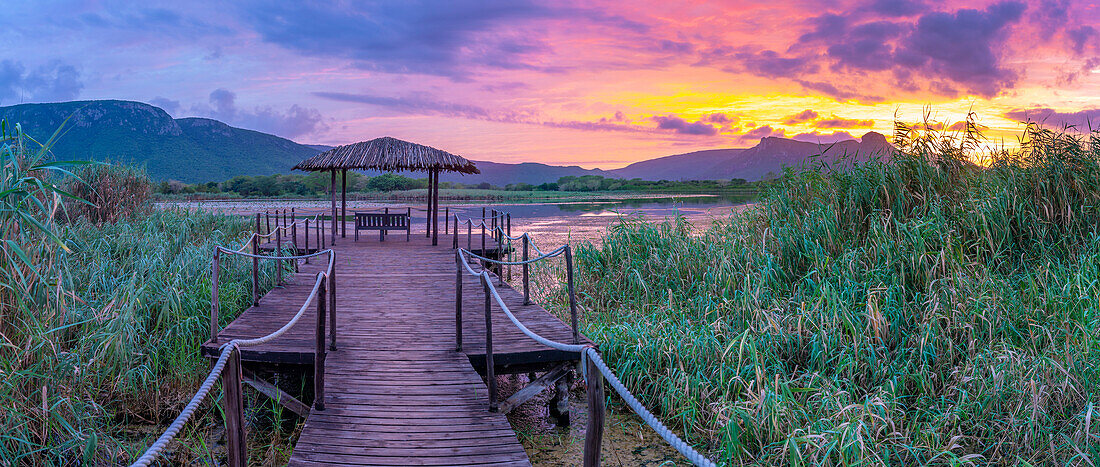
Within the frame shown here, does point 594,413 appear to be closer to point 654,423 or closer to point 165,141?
point 654,423

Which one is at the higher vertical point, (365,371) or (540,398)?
(365,371)

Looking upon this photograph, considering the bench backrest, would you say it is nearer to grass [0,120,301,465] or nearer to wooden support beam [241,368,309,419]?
grass [0,120,301,465]

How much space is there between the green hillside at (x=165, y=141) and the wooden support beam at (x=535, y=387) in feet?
314

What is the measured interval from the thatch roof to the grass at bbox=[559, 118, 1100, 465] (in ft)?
23.1

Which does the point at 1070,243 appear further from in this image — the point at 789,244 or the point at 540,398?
the point at 540,398

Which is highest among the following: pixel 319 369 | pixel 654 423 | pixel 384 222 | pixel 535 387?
pixel 384 222

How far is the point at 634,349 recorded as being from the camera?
633 cm

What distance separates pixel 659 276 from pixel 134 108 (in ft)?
539

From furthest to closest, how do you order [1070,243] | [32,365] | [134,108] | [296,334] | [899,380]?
[134,108] → [1070,243] → [296,334] → [899,380] → [32,365]

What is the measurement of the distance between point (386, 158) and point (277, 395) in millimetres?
9877

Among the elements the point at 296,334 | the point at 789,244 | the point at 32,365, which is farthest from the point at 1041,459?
the point at 32,365

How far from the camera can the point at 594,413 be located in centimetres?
294

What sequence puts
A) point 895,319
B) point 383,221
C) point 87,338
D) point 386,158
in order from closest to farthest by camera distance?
point 87,338
point 895,319
point 383,221
point 386,158

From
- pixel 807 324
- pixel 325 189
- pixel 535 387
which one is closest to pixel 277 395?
pixel 535 387
